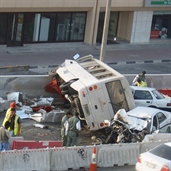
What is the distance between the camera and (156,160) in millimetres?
17266

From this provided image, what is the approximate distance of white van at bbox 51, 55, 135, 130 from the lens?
71.2 feet

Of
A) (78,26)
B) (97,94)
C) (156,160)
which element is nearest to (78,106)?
(97,94)

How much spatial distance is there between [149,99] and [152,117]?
11.9 feet

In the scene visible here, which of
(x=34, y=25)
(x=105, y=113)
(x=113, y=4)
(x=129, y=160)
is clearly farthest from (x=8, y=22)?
(x=129, y=160)

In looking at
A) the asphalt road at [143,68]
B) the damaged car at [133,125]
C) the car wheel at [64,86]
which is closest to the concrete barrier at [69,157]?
the damaged car at [133,125]

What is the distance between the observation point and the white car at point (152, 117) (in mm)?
21312

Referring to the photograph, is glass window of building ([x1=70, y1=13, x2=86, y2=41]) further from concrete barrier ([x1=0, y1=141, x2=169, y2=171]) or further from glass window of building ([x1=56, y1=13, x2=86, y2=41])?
concrete barrier ([x1=0, y1=141, x2=169, y2=171])

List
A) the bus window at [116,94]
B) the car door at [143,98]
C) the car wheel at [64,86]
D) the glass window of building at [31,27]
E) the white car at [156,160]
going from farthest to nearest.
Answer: the glass window of building at [31,27], the car door at [143,98], the car wheel at [64,86], the bus window at [116,94], the white car at [156,160]

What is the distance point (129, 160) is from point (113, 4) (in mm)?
20627

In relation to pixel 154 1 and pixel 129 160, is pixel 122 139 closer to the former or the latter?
pixel 129 160

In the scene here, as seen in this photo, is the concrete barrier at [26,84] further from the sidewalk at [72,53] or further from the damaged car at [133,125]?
the sidewalk at [72,53]

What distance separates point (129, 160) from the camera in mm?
19203

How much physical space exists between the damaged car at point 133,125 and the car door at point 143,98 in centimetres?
291

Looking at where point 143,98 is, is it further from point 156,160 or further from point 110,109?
point 156,160
